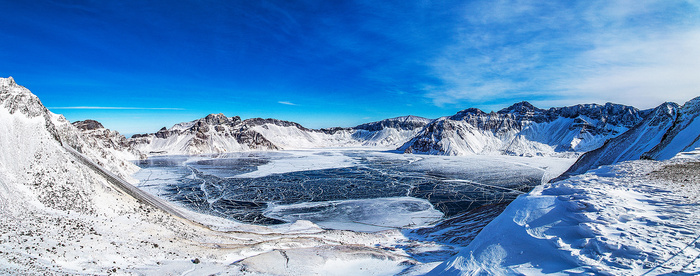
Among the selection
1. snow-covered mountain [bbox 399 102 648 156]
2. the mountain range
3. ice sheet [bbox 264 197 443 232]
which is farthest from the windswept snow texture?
snow-covered mountain [bbox 399 102 648 156]

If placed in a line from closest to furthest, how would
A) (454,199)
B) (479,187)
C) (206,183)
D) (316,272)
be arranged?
(316,272) → (454,199) → (479,187) → (206,183)

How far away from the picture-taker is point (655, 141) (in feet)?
105

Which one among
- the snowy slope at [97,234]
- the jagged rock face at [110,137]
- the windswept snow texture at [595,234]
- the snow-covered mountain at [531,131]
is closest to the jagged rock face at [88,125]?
the jagged rock face at [110,137]

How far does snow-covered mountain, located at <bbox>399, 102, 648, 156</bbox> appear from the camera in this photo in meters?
102

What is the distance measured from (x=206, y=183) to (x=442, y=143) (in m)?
76.2

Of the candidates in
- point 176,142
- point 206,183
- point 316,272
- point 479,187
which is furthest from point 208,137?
point 316,272

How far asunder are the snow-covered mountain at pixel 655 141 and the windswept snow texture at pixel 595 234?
52.5 ft

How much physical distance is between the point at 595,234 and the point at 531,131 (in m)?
131

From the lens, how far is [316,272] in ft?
42.6

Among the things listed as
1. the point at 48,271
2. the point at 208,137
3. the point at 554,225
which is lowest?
the point at 48,271

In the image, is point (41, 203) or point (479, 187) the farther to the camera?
point (479, 187)

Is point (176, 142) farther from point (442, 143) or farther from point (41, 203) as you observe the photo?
point (41, 203)

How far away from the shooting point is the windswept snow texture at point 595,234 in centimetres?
773

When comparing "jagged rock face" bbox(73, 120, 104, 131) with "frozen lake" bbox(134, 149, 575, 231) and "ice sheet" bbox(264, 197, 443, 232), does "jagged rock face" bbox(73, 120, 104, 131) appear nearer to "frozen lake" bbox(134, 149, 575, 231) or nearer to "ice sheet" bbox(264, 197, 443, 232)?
"frozen lake" bbox(134, 149, 575, 231)
